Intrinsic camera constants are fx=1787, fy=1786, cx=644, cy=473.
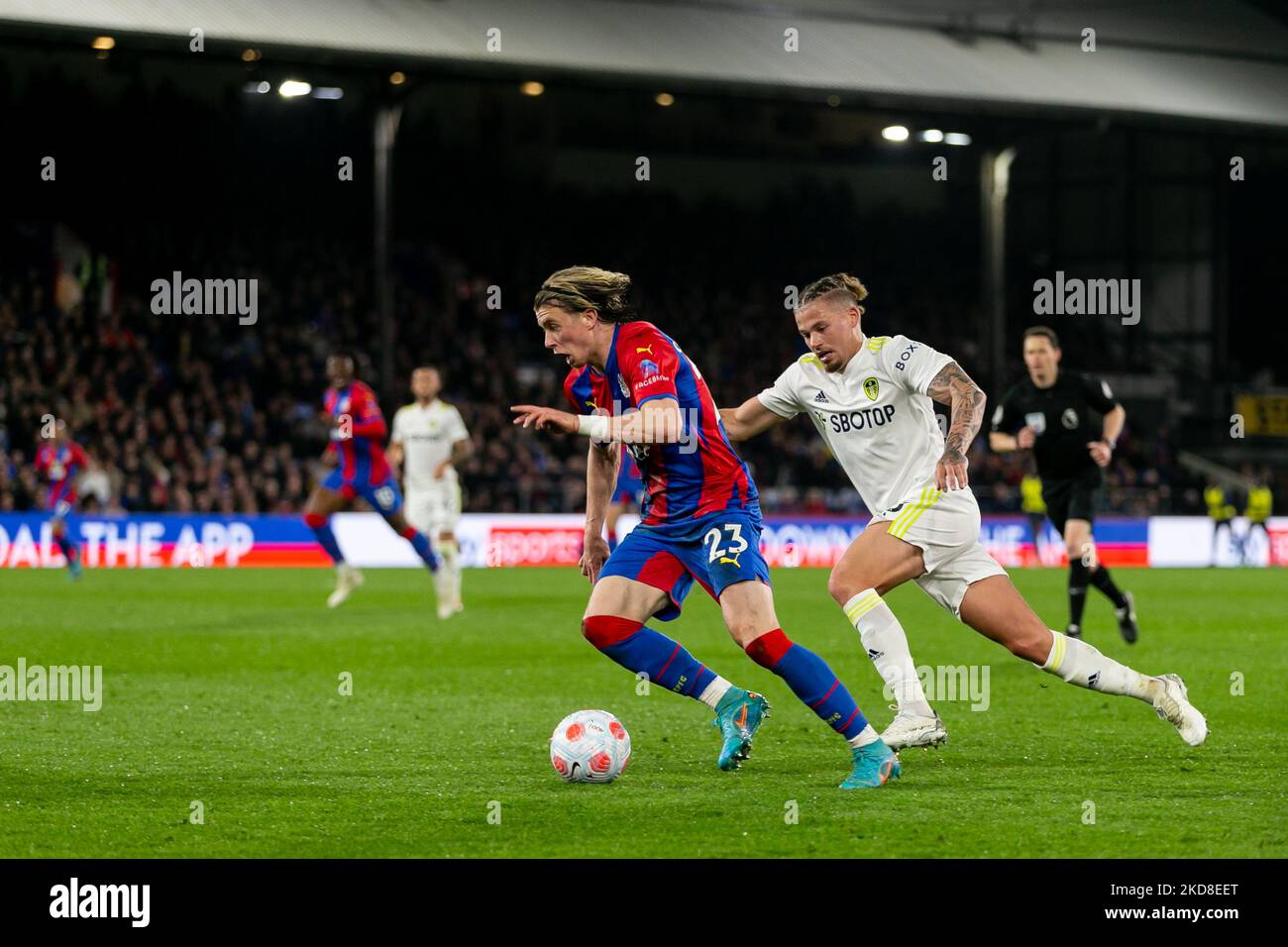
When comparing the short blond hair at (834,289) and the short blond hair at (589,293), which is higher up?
the short blond hair at (834,289)

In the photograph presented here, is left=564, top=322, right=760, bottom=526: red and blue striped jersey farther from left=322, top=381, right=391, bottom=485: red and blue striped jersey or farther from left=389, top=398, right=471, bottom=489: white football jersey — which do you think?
left=389, top=398, right=471, bottom=489: white football jersey

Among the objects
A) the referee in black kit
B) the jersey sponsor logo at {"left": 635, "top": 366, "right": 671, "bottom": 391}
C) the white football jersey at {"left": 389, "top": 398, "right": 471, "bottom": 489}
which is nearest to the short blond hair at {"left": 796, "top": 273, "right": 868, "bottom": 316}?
the jersey sponsor logo at {"left": 635, "top": 366, "right": 671, "bottom": 391}

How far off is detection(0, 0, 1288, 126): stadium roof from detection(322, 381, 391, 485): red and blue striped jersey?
8987 millimetres

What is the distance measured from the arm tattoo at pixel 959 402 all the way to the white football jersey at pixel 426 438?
1027 cm

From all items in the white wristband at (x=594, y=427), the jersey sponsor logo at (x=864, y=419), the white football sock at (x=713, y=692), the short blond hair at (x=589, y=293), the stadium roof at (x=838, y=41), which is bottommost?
the white football sock at (x=713, y=692)

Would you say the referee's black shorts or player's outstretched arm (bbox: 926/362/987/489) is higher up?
player's outstretched arm (bbox: 926/362/987/489)

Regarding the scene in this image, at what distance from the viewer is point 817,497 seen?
2944 centimetres

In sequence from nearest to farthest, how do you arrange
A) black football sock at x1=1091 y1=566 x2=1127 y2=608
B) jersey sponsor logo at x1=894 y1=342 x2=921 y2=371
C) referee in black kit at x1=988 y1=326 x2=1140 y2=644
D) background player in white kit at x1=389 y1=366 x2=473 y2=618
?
jersey sponsor logo at x1=894 y1=342 x2=921 y2=371
referee in black kit at x1=988 y1=326 x2=1140 y2=644
black football sock at x1=1091 y1=566 x2=1127 y2=608
background player in white kit at x1=389 y1=366 x2=473 y2=618

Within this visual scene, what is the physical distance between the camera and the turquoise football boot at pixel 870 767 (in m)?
6.84

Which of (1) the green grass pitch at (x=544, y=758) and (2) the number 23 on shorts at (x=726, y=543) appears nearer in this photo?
(1) the green grass pitch at (x=544, y=758)

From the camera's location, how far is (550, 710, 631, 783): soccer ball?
276 inches

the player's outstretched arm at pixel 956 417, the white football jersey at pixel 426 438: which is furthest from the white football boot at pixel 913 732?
the white football jersey at pixel 426 438

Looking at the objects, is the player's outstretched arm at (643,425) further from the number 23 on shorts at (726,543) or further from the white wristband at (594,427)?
the number 23 on shorts at (726,543)
